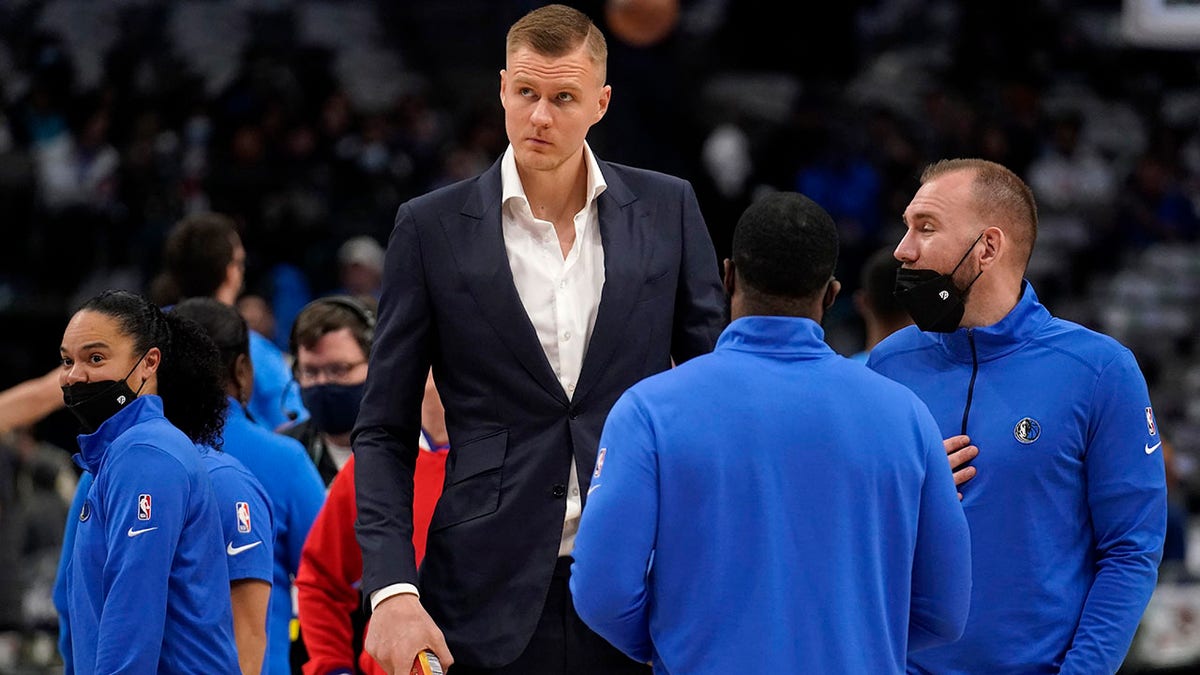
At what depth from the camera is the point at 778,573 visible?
9.59 ft

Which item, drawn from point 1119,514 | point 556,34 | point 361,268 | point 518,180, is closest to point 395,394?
point 518,180

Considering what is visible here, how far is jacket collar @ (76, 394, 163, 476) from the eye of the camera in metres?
3.97

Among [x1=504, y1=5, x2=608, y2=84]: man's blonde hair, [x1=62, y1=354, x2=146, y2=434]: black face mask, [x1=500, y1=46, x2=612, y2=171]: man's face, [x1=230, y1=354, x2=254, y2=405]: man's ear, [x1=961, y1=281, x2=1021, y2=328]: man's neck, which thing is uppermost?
[x1=504, y1=5, x2=608, y2=84]: man's blonde hair

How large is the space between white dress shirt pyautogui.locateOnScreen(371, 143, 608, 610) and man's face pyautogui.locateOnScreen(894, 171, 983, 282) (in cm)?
78

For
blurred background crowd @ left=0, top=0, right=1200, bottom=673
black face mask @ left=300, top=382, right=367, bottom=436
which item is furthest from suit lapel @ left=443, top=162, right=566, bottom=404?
blurred background crowd @ left=0, top=0, right=1200, bottom=673

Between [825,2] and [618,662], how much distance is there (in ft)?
45.0

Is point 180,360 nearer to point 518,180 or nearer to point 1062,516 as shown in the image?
point 518,180

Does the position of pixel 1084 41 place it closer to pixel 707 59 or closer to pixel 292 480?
pixel 707 59

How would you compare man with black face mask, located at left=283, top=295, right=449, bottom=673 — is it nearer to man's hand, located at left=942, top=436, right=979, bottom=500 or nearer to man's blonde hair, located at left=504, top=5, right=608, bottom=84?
man's blonde hair, located at left=504, top=5, right=608, bottom=84

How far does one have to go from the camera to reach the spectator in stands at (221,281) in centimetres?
607

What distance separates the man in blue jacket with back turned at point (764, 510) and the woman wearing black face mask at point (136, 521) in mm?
1282

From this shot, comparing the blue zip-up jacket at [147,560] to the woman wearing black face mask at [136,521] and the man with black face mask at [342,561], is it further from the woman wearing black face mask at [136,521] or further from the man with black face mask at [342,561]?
the man with black face mask at [342,561]

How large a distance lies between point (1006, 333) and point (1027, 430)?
26cm

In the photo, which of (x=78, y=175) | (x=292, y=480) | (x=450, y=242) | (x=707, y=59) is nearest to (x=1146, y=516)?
(x=450, y=242)
